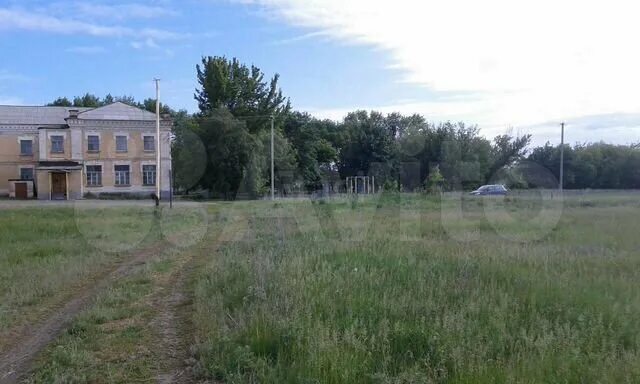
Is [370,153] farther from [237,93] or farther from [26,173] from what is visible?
[26,173]

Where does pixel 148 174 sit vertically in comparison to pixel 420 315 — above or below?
above

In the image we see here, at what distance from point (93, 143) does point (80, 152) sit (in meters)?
1.44

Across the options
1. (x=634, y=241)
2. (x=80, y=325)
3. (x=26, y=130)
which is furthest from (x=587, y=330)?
(x=26, y=130)

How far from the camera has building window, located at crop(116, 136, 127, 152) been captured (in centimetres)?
5030

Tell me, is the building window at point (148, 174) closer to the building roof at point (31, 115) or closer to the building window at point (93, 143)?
the building window at point (93, 143)

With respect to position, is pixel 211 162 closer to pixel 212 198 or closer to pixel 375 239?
pixel 212 198

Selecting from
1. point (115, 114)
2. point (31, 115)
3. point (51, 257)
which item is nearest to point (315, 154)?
point (115, 114)

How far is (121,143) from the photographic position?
50.5m

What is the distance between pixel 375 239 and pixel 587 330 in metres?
7.09

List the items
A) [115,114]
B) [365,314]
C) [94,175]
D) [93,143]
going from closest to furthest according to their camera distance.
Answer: [365,314]
[93,143]
[94,175]
[115,114]

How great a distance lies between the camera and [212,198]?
1981 inches

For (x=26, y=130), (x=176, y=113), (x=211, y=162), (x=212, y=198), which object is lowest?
(x=212, y=198)

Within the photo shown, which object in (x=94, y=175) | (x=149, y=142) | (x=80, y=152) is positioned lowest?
(x=94, y=175)

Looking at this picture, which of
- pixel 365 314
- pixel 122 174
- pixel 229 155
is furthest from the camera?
pixel 122 174
